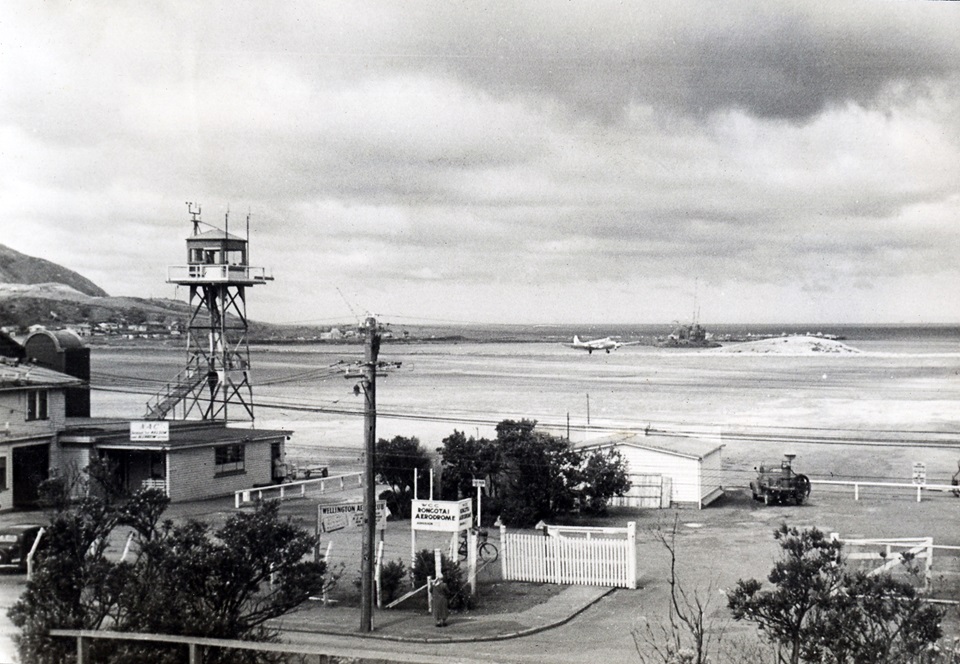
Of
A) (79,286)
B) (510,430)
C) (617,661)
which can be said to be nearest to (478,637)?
(617,661)

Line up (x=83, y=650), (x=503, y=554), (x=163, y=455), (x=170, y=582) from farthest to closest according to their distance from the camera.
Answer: (x=163, y=455) < (x=503, y=554) < (x=170, y=582) < (x=83, y=650)

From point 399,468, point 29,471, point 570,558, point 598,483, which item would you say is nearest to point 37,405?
point 29,471

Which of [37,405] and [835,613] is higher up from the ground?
[37,405]

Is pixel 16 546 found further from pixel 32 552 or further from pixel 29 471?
pixel 29 471

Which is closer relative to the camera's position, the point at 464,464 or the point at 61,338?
the point at 464,464

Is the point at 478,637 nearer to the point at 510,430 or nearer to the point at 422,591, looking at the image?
the point at 422,591

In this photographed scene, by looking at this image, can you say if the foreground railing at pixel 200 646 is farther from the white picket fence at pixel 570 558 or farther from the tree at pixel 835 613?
the white picket fence at pixel 570 558
